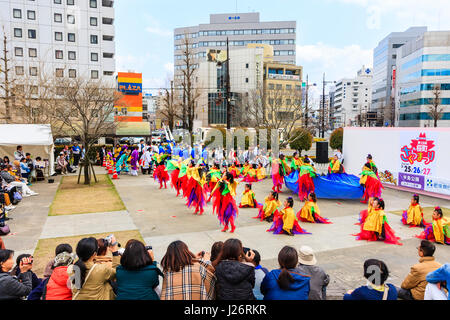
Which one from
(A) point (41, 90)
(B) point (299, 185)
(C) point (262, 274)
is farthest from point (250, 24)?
(C) point (262, 274)

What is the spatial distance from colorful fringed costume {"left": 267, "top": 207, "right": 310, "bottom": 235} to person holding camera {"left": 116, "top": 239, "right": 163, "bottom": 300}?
523 cm

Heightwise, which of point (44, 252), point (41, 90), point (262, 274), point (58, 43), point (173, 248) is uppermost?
point (58, 43)

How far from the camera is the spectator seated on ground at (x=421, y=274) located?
4.42 m

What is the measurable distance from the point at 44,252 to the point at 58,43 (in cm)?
4499

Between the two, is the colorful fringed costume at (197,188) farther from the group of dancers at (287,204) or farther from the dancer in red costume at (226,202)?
the dancer in red costume at (226,202)

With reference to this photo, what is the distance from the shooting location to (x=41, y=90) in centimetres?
2262

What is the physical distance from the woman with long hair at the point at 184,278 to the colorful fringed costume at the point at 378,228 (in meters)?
5.45

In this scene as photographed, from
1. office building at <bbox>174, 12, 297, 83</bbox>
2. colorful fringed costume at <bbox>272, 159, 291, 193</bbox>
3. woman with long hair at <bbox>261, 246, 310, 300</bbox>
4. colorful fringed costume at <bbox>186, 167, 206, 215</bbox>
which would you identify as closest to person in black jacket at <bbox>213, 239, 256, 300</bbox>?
woman with long hair at <bbox>261, 246, 310, 300</bbox>

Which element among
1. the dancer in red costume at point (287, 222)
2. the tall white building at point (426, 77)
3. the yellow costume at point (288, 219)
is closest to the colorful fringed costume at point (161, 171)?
the dancer in red costume at point (287, 222)

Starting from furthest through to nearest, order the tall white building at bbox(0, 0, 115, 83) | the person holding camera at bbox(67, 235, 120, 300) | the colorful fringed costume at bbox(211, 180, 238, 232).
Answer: the tall white building at bbox(0, 0, 115, 83) < the colorful fringed costume at bbox(211, 180, 238, 232) < the person holding camera at bbox(67, 235, 120, 300)

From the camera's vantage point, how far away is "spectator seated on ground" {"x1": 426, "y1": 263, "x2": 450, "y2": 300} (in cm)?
376

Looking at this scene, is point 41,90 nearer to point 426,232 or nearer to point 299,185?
point 299,185

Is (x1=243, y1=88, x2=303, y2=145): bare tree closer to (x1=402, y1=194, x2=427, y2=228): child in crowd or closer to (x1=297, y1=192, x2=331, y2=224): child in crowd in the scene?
(x1=297, y1=192, x2=331, y2=224): child in crowd

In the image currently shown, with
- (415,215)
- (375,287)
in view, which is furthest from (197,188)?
(375,287)
